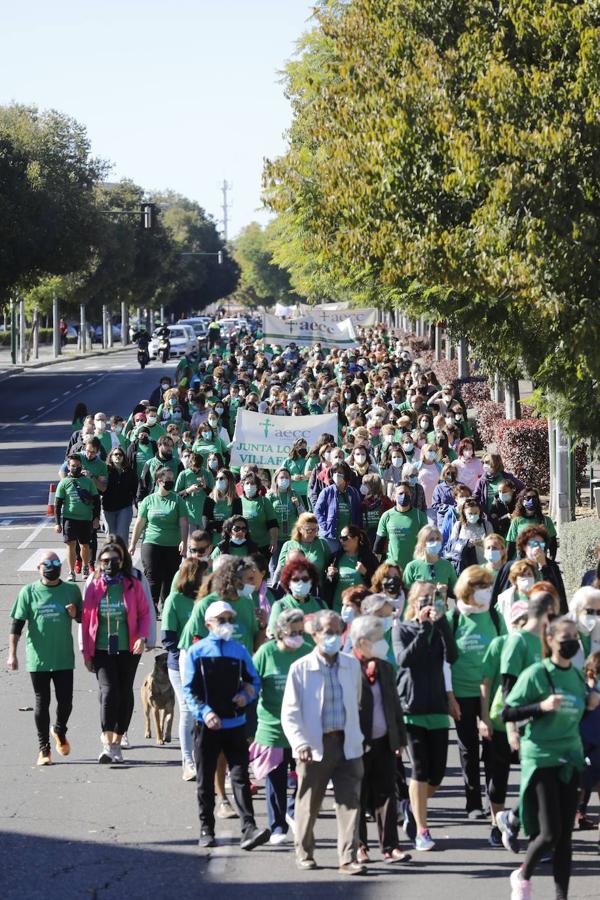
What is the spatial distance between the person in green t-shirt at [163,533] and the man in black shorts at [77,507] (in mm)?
2377

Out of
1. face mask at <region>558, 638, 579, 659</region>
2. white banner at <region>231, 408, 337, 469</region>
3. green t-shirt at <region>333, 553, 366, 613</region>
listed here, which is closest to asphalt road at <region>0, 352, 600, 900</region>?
face mask at <region>558, 638, 579, 659</region>

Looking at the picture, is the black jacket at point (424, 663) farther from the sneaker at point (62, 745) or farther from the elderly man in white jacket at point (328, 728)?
the sneaker at point (62, 745)

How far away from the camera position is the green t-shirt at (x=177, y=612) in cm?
1065

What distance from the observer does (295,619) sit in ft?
30.2

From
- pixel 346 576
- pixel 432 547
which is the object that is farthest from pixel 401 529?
pixel 432 547

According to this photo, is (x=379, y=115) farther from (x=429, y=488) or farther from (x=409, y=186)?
(x=429, y=488)

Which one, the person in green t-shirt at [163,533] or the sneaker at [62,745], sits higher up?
the person in green t-shirt at [163,533]

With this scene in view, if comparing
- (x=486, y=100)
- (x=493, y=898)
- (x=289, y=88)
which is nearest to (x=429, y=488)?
(x=486, y=100)

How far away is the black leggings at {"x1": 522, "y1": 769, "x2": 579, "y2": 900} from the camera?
7906mm

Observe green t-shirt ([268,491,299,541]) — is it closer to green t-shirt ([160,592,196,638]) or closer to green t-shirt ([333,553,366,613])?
green t-shirt ([333,553,366,613])

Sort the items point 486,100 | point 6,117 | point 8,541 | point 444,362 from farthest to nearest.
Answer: point 6,117, point 444,362, point 8,541, point 486,100

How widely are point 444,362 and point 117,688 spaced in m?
35.1

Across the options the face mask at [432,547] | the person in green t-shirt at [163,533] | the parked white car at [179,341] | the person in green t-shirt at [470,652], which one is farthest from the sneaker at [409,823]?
the parked white car at [179,341]

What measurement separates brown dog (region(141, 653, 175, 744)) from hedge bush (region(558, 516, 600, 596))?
6.16 m
